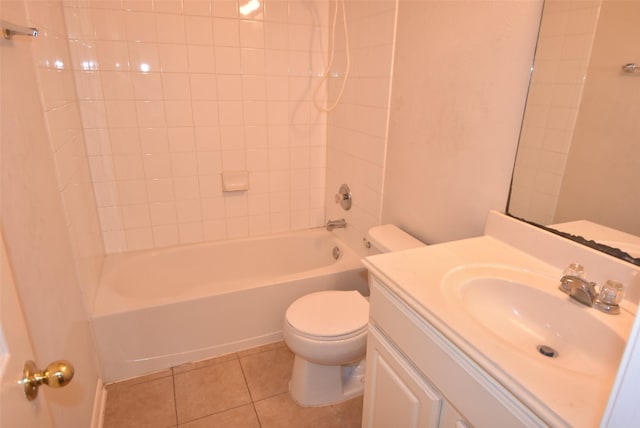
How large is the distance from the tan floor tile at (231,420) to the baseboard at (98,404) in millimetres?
343

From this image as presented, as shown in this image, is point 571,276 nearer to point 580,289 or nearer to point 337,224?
point 580,289

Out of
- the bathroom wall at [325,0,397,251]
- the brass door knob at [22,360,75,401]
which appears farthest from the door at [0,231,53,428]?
the bathroom wall at [325,0,397,251]

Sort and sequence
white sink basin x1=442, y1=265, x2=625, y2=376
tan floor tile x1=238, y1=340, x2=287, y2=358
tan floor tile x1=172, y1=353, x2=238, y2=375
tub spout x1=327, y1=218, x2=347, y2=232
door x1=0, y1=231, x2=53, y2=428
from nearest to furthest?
door x1=0, y1=231, x2=53, y2=428
white sink basin x1=442, y1=265, x2=625, y2=376
tan floor tile x1=172, y1=353, x2=238, y2=375
tan floor tile x1=238, y1=340, x2=287, y2=358
tub spout x1=327, y1=218, x2=347, y2=232

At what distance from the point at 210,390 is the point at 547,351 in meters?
1.51

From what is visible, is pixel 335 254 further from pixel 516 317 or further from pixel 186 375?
pixel 516 317

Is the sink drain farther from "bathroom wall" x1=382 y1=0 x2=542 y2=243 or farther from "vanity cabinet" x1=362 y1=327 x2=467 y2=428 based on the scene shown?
"bathroom wall" x1=382 y1=0 x2=542 y2=243

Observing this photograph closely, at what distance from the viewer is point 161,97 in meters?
2.19

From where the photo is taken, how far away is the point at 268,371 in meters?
1.98

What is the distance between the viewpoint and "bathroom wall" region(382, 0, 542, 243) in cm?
128

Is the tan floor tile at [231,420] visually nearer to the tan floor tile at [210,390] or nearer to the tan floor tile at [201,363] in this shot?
the tan floor tile at [210,390]

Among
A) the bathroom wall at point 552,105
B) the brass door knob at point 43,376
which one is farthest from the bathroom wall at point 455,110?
the brass door knob at point 43,376

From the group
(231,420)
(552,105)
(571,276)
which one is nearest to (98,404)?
(231,420)

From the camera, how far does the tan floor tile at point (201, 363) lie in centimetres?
199

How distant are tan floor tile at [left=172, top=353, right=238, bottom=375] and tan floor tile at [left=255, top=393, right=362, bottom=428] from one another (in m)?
0.37
